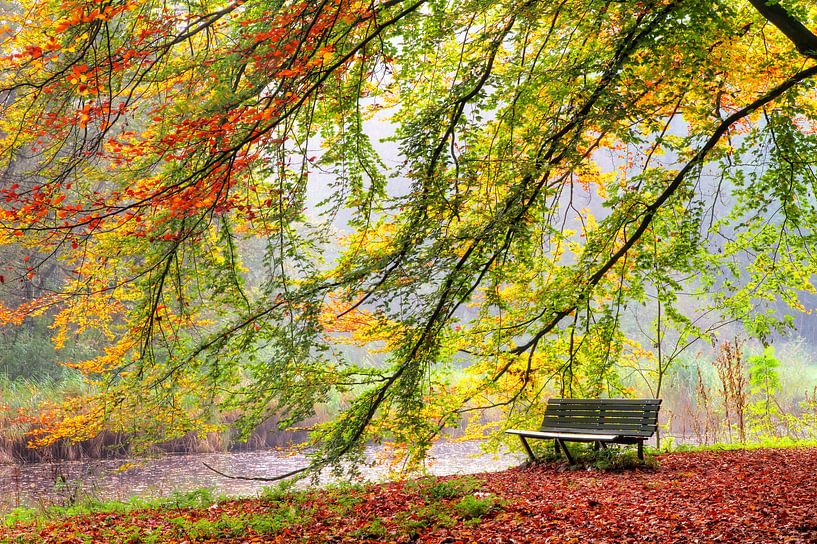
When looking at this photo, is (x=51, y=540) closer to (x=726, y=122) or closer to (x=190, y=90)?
(x=190, y=90)

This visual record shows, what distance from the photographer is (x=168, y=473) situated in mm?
10680

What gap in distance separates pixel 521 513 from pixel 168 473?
7688 mm

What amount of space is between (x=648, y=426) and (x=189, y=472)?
7.23 meters

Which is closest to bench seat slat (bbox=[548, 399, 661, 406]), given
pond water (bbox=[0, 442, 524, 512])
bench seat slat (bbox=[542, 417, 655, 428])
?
bench seat slat (bbox=[542, 417, 655, 428])

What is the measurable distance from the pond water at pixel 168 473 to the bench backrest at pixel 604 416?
4.92 ft

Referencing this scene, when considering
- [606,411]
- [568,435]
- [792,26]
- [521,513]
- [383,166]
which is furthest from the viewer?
[606,411]

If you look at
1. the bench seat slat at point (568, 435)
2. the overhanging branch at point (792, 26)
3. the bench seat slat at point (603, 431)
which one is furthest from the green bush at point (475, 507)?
the overhanging branch at point (792, 26)

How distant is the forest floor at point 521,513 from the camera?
3.94 m

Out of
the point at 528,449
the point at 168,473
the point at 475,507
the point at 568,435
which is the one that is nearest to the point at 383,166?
the point at 475,507

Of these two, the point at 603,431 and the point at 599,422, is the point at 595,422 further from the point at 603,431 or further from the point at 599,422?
the point at 603,431

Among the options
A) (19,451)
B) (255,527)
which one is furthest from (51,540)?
(19,451)

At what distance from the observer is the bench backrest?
643 cm

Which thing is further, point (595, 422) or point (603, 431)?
point (595, 422)

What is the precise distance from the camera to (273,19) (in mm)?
4594
